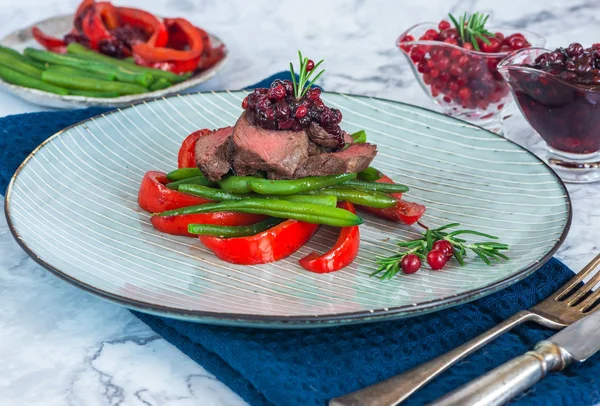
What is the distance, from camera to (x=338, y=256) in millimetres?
3043

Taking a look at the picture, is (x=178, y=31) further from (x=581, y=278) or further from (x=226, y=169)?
(x=581, y=278)

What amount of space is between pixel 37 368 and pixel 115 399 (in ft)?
1.06

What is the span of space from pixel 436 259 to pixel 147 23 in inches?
129

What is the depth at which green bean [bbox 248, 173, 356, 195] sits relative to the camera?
10.6ft

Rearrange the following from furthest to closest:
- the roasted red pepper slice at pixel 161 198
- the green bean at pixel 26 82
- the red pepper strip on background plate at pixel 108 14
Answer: the red pepper strip on background plate at pixel 108 14, the green bean at pixel 26 82, the roasted red pepper slice at pixel 161 198

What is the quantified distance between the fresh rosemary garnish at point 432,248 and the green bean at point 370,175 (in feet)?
1.29

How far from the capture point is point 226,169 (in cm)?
333

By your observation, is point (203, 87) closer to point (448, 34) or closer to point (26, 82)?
point (26, 82)

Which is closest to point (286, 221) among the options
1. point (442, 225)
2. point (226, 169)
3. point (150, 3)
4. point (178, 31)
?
point (226, 169)

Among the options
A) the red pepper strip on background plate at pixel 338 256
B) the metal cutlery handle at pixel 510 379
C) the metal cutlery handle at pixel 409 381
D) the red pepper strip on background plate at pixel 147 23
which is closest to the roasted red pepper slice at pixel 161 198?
the red pepper strip on background plate at pixel 338 256

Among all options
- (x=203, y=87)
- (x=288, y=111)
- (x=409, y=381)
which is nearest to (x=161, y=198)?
(x=288, y=111)

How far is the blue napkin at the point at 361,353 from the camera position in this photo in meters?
2.50

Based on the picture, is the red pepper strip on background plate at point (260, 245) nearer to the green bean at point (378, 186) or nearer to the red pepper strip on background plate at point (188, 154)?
the green bean at point (378, 186)

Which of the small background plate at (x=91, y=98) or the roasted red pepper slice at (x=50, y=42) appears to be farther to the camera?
the roasted red pepper slice at (x=50, y=42)
